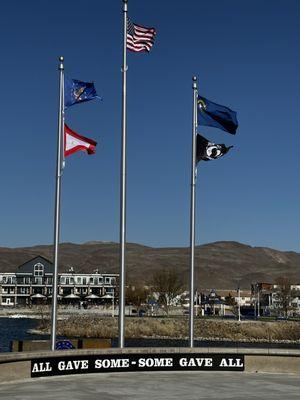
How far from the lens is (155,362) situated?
1000 inches

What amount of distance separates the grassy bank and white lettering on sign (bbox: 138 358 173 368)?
81.0m

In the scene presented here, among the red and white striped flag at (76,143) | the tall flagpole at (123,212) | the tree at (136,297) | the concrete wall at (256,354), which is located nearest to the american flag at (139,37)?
the tall flagpole at (123,212)

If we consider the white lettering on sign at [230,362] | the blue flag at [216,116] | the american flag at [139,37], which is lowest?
the white lettering on sign at [230,362]

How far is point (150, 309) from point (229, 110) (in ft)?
521

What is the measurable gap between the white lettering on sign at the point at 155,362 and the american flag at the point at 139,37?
11.4 meters

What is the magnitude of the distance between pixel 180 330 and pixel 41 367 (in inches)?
3574

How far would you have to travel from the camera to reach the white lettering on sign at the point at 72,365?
23875 mm

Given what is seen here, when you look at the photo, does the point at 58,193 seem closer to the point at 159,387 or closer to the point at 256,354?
the point at 159,387

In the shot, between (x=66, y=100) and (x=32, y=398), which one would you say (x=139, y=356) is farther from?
(x=66, y=100)

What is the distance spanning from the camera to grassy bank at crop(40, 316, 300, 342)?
354 ft

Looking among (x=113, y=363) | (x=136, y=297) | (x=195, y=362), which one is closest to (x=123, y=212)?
(x=113, y=363)

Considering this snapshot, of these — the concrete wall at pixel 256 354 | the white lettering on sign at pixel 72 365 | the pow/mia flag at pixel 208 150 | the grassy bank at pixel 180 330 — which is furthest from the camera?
the grassy bank at pixel 180 330

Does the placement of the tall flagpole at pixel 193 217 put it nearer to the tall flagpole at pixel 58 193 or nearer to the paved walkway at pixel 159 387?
the paved walkway at pixel 159 387

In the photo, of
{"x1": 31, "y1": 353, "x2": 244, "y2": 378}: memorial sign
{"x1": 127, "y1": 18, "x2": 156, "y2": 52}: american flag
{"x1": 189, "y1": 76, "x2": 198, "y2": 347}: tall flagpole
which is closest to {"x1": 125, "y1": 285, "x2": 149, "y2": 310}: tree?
{"x1": 189, "y1": 76, "x2": 198, "y2": 347}: tall flagpole
